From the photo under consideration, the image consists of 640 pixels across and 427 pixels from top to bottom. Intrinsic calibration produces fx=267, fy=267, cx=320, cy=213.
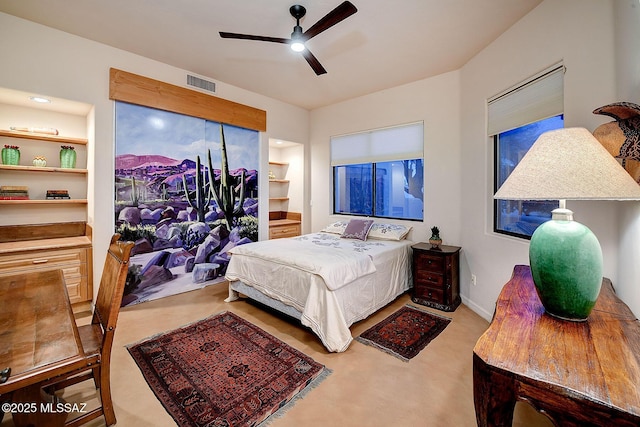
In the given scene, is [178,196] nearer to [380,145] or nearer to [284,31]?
[284,31]

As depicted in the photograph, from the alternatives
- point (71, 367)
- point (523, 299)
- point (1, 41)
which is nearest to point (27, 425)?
point (71, 367)

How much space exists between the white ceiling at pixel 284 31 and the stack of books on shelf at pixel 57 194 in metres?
1.74

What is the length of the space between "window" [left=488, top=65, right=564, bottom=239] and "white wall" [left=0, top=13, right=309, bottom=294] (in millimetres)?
3907

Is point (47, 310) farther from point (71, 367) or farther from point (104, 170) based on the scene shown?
point (104, 170)

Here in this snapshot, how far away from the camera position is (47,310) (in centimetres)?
138

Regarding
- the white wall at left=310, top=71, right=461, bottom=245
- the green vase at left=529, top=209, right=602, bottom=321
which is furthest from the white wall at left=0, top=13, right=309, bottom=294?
the green vase at left=529, top=209, right=602, bottom=321

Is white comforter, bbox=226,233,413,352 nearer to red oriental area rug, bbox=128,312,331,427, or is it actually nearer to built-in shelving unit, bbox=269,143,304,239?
red oriental area rug, bbox=128,312,331,427

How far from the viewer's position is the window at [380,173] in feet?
13.2

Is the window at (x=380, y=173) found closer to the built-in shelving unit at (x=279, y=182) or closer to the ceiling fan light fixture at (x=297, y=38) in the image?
the built-in shelving unit at (x=279, y=182)

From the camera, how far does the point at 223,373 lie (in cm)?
204

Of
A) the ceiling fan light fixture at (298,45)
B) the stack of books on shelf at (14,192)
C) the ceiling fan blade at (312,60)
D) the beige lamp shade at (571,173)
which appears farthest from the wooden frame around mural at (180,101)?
the beige lamp shade at (571,173)

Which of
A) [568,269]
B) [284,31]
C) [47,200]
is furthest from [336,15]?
[47,200]

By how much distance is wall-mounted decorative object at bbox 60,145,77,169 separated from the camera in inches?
123

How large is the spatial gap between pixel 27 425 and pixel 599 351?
7.11 ft
